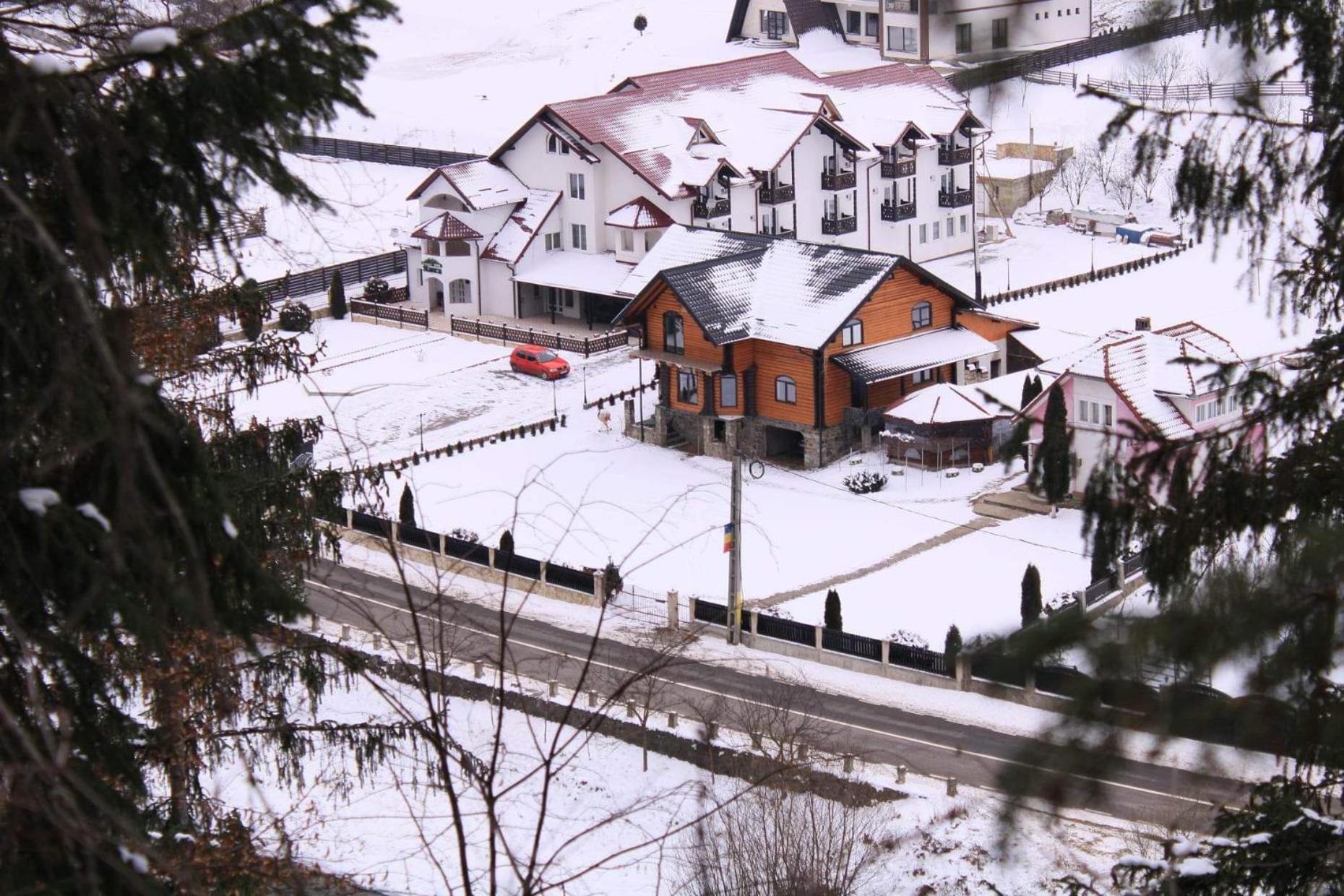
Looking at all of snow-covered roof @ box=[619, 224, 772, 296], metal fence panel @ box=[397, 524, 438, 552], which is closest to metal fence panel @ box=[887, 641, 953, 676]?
metal fence panel @ box=[397, 524, 438, 552]

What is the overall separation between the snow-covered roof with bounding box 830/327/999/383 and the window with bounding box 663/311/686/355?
3.84m

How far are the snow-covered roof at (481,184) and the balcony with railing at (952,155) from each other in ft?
45.6

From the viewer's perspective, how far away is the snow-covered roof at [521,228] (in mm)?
50250

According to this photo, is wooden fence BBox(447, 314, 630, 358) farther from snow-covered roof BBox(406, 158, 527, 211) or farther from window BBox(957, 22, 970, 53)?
window BBox(957, 22, 970, 53)

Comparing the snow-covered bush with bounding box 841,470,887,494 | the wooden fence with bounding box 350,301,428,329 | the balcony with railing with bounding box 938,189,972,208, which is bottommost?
the snow-covered bush with bounding box 841,470,887,494

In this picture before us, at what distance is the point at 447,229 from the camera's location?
164ft

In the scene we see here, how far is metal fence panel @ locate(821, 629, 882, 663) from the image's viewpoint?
2900 cm

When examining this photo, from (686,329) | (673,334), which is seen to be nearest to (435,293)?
(673,334)

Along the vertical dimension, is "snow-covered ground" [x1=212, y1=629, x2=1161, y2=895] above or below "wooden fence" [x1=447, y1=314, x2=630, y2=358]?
below

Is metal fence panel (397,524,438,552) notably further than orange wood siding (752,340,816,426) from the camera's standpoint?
No

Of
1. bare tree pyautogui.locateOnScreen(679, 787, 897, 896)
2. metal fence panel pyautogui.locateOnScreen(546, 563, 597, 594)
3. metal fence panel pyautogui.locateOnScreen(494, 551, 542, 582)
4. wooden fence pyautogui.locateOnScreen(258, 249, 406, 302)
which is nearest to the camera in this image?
bare tree pyautogui.locateOnScreen(679, 787, 897, 896)

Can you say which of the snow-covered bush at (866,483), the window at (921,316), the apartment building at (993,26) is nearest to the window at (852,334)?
the window at (921,316)

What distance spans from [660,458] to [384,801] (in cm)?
1747

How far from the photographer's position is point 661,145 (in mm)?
50938
